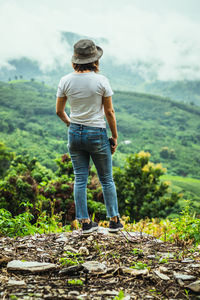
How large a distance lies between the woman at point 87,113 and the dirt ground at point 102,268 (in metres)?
0.52

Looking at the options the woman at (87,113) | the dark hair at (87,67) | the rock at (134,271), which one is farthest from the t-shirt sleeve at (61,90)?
the rock at (134,271)

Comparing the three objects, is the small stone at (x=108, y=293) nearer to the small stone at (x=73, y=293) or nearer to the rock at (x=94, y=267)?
the small stone at (x=73, y=293)

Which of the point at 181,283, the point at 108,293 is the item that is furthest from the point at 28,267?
the point at 181,283

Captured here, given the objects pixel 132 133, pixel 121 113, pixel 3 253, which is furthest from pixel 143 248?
pixel 121 113

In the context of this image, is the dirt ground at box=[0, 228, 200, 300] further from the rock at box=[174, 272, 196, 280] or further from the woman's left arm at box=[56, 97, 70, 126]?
the woman's left arm at box=[56, 97, 70, 126]

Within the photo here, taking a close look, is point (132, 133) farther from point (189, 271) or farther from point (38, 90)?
point (189, 271)

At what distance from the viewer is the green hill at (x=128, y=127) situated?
101188 mm

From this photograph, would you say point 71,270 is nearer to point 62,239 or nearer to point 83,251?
point 83,251

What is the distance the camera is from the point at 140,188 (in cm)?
1722

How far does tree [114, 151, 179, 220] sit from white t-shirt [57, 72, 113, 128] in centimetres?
1286

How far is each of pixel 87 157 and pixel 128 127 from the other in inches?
5721

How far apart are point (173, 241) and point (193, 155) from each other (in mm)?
122878

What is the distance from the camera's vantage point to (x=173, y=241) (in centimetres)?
358

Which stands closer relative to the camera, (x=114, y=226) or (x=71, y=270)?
(x=71, y=270)
